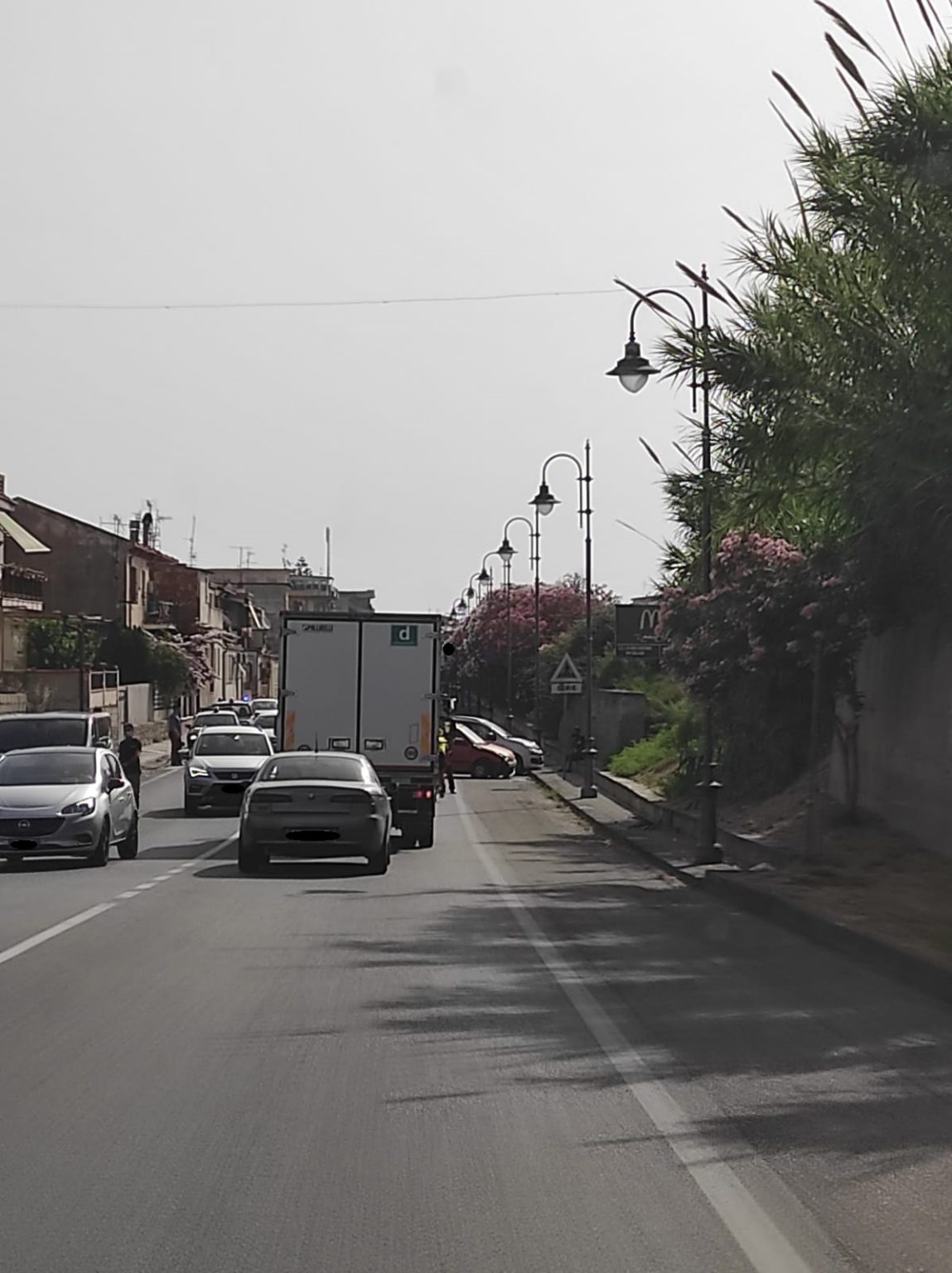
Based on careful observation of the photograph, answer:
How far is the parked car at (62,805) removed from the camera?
22750 mm

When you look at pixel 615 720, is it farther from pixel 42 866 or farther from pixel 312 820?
pixel 312 820

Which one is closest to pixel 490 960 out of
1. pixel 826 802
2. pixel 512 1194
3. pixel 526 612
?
pixel 512 1194

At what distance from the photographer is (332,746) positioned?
2789cm

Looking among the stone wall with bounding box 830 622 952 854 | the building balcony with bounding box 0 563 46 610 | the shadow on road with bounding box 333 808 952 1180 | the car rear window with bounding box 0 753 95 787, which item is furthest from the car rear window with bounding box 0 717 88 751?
the building balcony with bounding box 0 563 46 610

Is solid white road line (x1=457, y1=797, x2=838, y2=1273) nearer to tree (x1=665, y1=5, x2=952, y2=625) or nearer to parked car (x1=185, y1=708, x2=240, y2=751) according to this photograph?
tree (x1=665, y1=5, x2=952, y2=625)

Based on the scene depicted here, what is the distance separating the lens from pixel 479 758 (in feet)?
175

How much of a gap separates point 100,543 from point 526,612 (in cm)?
2046

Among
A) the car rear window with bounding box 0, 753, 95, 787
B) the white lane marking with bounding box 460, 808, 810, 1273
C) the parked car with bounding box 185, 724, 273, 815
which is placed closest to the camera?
the white lane marking with bounding box 460, 808, 810, 1273

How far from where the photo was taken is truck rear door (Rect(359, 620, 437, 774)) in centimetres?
2783

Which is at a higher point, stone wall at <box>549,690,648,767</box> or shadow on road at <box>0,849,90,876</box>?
stone wall at <box>549,690,648,767</box>

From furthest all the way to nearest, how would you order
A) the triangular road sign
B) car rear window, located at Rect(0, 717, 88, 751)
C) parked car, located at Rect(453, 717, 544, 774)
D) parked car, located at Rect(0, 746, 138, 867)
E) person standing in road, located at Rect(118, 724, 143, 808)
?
1. parked car, located at Rect(453, 717, 544, 774)
2. the triangular road sign
3. person standing in road, located at Rect(118, 724, 143, 808)
4. car rear window, located at Rect(0, 717, 88, 751)
5. parked car, located at Rect(0, 746, 138, 867)

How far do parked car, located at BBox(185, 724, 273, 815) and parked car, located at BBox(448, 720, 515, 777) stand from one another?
57.6 ft

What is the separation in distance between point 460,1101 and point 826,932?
7.77 m

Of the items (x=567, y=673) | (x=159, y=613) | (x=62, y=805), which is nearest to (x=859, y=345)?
(x=62, y=805)
